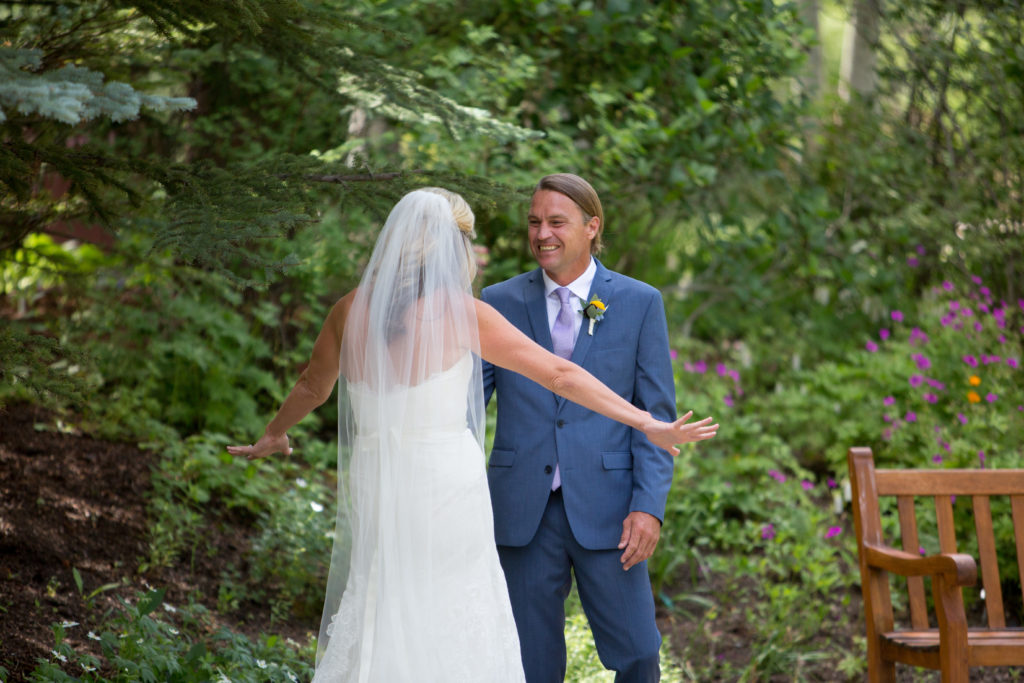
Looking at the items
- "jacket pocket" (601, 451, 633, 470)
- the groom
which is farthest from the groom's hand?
"jacket pocket" (601, 451, 633, 470)

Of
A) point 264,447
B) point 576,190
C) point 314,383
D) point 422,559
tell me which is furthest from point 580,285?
point 264,447

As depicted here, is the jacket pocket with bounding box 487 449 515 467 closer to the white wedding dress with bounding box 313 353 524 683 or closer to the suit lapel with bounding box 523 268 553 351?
the white wedding dress with bounding box 313 353 524 683

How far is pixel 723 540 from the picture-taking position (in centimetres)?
567

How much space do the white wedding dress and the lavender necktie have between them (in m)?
0.42

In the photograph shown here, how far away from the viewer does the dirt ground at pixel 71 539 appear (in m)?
3.65

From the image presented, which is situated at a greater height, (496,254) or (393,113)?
(393,113)

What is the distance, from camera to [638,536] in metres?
2.95

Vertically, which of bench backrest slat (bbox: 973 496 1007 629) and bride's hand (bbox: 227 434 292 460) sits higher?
bride's hand (bbox: 227 434 292 460)

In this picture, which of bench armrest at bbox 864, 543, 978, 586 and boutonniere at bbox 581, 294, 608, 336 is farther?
bench armrest at bbox 864, 543, 978, 586

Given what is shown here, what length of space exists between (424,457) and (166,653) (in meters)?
1.39

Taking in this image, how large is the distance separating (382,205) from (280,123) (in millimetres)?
2878

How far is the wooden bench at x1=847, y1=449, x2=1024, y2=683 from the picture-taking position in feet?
11.3

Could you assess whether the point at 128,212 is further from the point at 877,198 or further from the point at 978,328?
the point at 877,198

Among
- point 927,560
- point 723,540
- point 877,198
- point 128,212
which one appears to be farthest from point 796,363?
point 128,212
